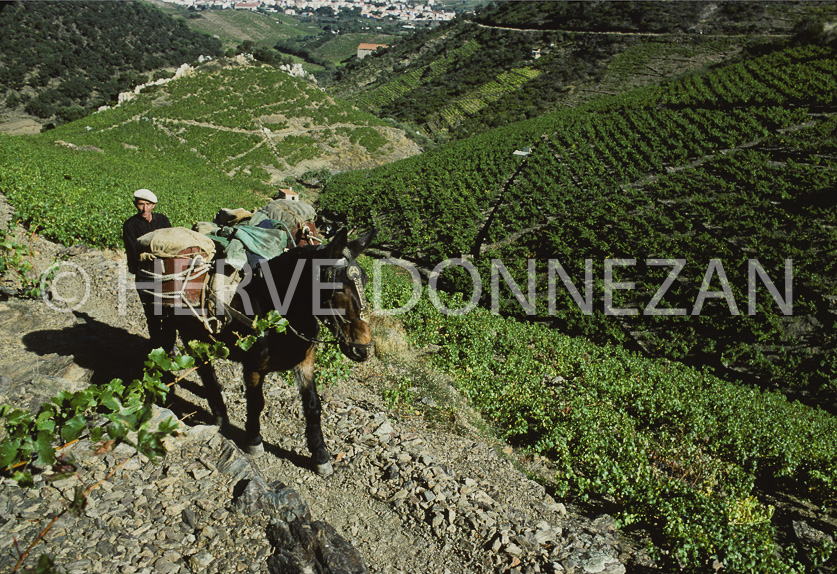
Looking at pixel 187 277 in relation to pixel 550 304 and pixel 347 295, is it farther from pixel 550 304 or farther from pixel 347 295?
pixel 550 304

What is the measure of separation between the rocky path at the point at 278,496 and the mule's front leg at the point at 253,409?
215mm

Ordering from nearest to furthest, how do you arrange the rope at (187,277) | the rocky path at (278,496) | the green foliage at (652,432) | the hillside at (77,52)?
the rocky path at (278,496)
the rope at (187,277)
the green foliage at (652,432)
the hillside at (77,52)

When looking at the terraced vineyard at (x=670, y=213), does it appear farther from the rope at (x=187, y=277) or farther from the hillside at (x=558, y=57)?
the hillside at (x=558, y=57)

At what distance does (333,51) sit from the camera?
133500 millimetres

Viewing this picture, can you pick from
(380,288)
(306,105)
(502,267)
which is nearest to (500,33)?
(306,105)

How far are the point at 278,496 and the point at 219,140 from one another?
3446cm

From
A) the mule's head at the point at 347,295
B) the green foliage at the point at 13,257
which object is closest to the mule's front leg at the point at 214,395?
the mule's head at the point at 347,295

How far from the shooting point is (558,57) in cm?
6022

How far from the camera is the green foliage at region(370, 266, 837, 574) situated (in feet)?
16.9

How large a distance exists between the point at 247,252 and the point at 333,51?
147 meters

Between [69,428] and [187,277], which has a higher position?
[69,428]

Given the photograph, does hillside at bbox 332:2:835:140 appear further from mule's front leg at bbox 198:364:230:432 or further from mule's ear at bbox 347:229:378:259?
mule's ear at bbox 347:229:378:259

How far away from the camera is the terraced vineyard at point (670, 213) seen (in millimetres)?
13523

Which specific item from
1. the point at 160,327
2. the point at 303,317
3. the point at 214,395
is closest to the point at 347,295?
the point at 303,317
